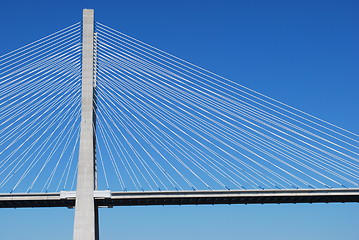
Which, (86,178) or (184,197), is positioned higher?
(86,178)

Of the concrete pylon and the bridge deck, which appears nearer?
the concrete pylon

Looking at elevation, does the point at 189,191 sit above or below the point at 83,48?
below

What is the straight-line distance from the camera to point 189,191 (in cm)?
4788

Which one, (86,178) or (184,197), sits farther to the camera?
(184,197)

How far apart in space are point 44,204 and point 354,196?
19676mm

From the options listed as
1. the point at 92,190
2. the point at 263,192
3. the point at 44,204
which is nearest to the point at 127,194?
the point at 92,190

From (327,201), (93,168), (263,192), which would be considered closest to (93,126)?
(93,168)

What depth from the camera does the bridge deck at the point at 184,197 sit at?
46.7m

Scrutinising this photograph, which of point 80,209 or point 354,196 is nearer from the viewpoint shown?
point 80,209

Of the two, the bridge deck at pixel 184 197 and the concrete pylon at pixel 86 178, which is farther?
the bridge deck at pixel 184 197

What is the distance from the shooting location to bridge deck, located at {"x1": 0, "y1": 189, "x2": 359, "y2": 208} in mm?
46656

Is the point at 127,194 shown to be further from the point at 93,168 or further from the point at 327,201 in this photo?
the point at 327,201

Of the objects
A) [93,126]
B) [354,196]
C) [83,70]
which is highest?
[83,70]

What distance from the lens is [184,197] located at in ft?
158
